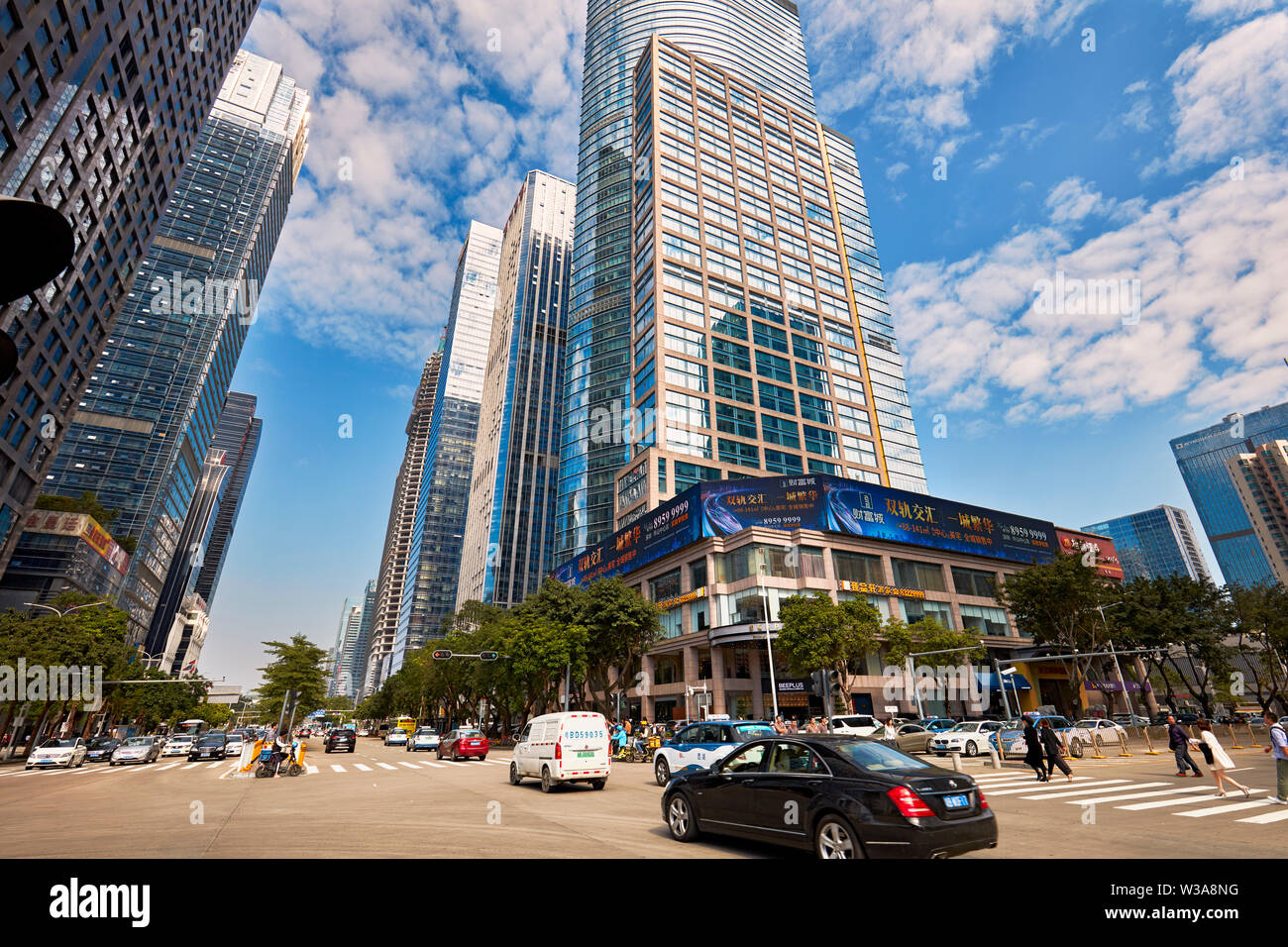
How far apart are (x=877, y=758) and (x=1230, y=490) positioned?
808 feet

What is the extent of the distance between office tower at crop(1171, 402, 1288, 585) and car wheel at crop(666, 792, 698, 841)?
21093 centimetres

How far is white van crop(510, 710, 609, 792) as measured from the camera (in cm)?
1542

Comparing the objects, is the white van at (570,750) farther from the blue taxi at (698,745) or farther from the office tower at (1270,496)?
the office tower at (1270,496)

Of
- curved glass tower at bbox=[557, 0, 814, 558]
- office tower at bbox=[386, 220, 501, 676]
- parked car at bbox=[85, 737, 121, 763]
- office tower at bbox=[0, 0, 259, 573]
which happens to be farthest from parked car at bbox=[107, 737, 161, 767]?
office tower at bbox=[386, 220, 501, 676]

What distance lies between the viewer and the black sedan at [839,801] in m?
6.18

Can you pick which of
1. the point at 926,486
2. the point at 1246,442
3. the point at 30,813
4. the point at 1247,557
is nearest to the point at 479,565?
the point at 926,486

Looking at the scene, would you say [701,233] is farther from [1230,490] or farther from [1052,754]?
[1230,490]

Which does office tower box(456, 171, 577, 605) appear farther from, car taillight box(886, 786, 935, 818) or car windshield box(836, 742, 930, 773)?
car taillight box(886, 786, 935, 818)

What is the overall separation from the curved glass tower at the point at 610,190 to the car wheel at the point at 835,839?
7209 centimetres

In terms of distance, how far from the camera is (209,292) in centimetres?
12075

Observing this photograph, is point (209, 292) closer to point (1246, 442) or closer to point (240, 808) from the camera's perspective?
point (240, 808)

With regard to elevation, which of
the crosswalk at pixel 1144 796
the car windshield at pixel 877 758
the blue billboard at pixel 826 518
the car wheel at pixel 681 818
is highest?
the blue billboard at pixel 826 518

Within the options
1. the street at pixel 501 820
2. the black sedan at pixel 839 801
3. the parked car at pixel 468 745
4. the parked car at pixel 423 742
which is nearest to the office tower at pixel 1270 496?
the street at pixel 501 820
